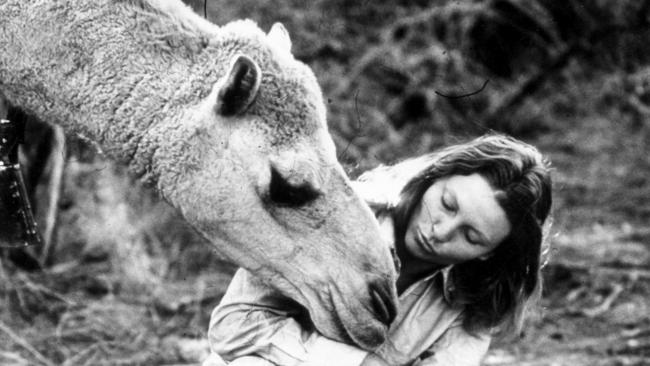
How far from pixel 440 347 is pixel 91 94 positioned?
1.56 meters

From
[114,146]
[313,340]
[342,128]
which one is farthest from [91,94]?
[342,128]

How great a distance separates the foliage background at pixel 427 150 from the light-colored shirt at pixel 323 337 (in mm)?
560

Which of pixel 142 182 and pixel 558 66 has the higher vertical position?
pixel 142 182

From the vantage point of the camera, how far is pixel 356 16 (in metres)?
8.91

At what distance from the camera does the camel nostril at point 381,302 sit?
9.23ft

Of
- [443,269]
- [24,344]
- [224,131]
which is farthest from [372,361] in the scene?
[24,344]

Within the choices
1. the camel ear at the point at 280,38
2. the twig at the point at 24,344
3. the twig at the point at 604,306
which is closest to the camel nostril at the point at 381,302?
the camel ear at the point at 280,38

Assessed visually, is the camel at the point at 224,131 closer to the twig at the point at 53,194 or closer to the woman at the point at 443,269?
the woman at the point at 443,269

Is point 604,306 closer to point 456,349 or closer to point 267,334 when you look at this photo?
point 456,349

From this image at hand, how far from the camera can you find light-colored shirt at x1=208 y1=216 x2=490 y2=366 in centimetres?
289

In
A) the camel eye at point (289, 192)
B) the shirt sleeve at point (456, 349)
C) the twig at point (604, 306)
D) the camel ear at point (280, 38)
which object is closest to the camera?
the camel eye at point (289, 192)

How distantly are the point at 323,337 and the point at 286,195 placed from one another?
1.57 ft

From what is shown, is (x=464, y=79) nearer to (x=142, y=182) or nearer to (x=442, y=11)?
(x=442, y=11)

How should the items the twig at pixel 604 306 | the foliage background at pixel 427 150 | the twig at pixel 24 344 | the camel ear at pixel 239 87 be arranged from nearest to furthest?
the camel ear at pixel 239 87 < the twig at pixel 24 344 < the foliage background at pixel 427 150 < the twig at pixel 604 306
